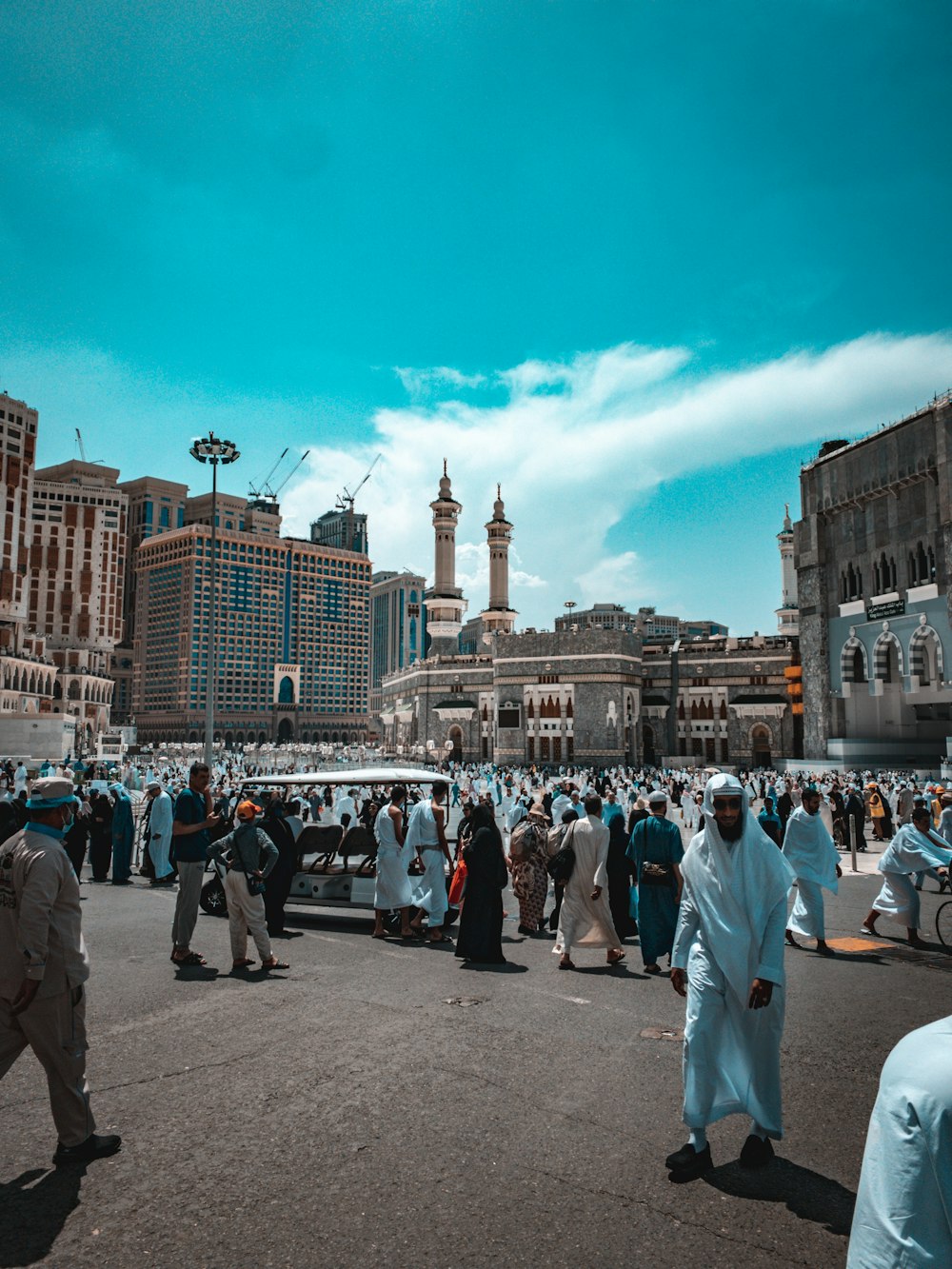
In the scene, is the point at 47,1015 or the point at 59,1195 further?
the point at 47,1015

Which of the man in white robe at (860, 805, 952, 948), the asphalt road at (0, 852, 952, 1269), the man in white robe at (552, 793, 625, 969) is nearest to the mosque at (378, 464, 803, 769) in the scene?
the man in white robe at (860, 805, 952, 948)

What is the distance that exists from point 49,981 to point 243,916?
331cm

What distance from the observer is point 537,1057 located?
464cm

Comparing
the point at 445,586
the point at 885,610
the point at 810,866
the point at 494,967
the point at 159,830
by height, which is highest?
the point at 445,586

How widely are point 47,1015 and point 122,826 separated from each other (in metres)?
9.78

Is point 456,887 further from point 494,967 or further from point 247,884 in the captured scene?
point 247,884

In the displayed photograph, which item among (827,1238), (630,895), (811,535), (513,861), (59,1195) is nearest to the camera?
(827,1238)

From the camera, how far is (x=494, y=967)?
6.94m

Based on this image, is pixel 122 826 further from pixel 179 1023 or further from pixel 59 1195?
pixel 59 1195

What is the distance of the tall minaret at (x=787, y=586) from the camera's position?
2217 inches

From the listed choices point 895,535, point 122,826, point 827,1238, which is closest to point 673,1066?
point 827,1238

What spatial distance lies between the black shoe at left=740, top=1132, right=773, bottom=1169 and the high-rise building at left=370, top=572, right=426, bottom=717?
140159 mm

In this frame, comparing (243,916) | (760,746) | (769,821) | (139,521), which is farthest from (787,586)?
(139,521)

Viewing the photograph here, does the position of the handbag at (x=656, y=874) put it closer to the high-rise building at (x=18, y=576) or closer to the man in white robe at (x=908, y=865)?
the man in white robe at (x=908, y=865)
